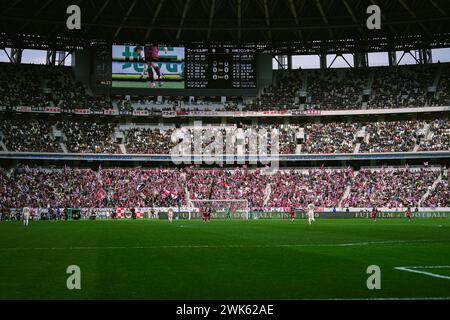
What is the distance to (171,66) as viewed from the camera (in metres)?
75.9

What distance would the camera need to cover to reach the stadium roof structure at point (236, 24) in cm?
6606

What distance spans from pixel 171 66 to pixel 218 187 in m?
16.6

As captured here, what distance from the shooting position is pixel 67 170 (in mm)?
76062

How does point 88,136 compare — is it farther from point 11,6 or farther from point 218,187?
point 11,6

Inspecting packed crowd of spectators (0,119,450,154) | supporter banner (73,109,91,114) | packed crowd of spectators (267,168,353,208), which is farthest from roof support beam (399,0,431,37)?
supporter banner (73,109,91,114)

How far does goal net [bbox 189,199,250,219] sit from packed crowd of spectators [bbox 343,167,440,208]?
1255 cm

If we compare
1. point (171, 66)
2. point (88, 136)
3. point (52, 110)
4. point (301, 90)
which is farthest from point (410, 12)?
point (52, 110)

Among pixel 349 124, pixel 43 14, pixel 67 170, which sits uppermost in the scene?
pixel 43 14

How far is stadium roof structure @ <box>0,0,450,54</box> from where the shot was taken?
217ft

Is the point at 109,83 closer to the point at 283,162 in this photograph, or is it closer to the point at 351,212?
the point at 283,162

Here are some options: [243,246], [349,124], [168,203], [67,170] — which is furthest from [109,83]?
[243,246]

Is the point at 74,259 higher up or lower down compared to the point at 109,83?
lower down

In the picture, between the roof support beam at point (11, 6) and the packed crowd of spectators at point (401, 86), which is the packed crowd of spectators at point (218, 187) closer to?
the packed crowd of spectators at point (401, 86)
